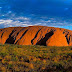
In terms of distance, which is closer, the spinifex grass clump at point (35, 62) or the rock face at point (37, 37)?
the spinifex grass clump at point (35, 62)

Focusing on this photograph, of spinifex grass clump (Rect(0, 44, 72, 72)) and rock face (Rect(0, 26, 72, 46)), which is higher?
rock face (Rect(0, 26, 72, 46))

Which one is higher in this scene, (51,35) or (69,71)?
(51,35)

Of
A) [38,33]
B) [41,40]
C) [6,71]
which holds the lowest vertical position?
[6,71]

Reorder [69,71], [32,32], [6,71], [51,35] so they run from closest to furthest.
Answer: [69,71], [6,71], [51,35], [32,32]

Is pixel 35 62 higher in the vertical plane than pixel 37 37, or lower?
lower

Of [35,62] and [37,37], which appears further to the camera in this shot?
[37,37]

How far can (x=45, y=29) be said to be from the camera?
46031mm

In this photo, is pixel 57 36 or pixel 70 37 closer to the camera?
pixel 57 36

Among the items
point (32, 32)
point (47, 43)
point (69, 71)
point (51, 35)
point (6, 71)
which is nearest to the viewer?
point (69, 71)

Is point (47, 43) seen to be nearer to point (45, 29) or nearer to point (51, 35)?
point (51, 35)

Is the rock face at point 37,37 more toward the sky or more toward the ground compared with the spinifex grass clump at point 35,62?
more toward the sky

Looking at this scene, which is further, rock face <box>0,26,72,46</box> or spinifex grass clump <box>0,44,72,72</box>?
rock face <box>0,26,72,46</box>

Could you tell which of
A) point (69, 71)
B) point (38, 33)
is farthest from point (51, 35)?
point (69, 71)

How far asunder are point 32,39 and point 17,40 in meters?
5.50
